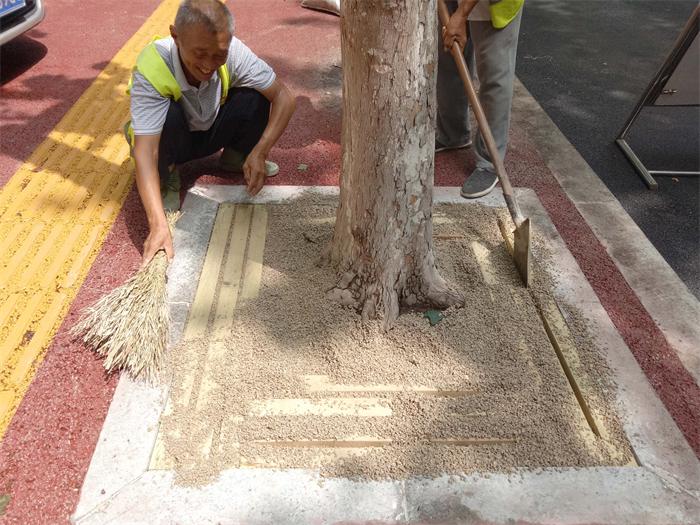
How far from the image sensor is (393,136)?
6.83 ft

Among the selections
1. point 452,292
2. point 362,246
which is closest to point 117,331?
point 362,246

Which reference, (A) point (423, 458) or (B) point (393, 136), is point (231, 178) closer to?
(B) point (393, 136)

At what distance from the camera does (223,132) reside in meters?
3.21

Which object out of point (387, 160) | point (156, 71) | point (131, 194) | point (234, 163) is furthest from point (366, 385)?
point (131, 194)

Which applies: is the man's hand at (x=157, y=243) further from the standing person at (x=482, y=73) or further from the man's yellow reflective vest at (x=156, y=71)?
the standing person at (x=482, y=73)

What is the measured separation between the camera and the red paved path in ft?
6.30

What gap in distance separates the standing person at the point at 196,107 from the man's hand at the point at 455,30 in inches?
37.3

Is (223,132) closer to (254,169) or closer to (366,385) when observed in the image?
(254,169)

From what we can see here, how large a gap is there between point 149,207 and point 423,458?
5.41 feet

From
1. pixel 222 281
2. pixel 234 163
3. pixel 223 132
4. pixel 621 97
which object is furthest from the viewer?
pixel 621 97

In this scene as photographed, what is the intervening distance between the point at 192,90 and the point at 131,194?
88 cm

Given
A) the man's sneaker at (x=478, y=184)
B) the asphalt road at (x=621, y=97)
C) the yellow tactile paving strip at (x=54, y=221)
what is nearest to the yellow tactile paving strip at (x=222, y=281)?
the yellow tactile paving strip at (x=54, y=221)

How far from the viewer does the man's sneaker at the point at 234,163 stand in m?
3.44

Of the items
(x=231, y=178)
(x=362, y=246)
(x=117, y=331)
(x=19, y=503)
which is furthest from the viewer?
(x=231, y=178)
